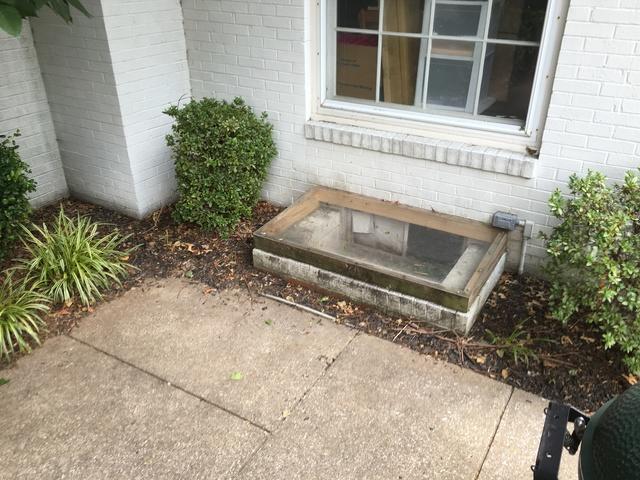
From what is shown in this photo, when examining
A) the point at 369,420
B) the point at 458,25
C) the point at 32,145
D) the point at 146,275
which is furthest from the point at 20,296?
the point at 458,25

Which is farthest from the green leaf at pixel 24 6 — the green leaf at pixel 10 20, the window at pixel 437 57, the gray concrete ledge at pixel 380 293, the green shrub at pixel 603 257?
the green shrub at pixel 603 257

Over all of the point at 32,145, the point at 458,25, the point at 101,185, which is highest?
the point at 458,25

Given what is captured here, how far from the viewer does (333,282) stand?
357cm

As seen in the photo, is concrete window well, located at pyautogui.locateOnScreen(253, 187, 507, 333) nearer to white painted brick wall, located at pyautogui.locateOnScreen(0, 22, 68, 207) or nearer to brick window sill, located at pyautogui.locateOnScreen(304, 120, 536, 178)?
brick window sill, located at pyautogui.locateOnScreen(304, 120, 536, 178)

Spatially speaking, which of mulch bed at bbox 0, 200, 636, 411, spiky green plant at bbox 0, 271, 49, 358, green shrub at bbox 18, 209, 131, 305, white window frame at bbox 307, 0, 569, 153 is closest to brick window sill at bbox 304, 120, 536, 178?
white window frame at bbox 307, 0, 569, 153

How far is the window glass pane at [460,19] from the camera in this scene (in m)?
3.40

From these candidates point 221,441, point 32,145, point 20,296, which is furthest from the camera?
point 32,145

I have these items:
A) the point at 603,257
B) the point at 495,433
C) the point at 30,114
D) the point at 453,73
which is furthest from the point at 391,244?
the point at 30,114

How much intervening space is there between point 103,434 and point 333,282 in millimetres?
1637

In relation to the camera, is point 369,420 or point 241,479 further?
point 369,420

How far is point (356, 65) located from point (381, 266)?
5.25 ft

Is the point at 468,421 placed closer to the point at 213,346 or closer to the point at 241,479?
the point at 241,479

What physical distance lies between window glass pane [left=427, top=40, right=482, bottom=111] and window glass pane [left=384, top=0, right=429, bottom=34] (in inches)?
6.4

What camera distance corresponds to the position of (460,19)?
3.47m
